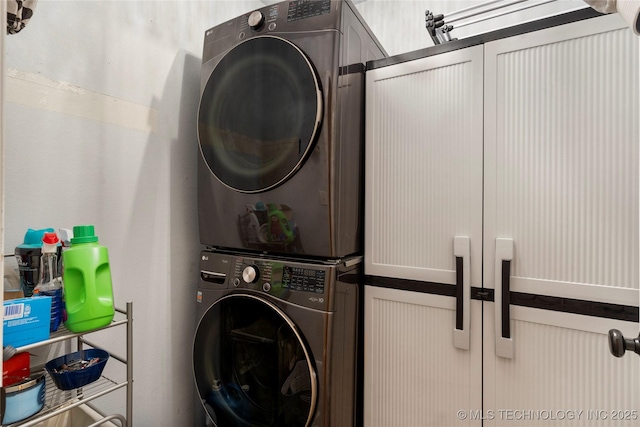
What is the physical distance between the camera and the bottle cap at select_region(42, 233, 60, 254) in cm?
91

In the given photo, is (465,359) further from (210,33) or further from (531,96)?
(210,33)

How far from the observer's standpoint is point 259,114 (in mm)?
1339

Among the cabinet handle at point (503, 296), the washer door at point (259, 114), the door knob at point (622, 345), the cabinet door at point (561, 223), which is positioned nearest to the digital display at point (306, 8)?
the washer door at point (259, 114)

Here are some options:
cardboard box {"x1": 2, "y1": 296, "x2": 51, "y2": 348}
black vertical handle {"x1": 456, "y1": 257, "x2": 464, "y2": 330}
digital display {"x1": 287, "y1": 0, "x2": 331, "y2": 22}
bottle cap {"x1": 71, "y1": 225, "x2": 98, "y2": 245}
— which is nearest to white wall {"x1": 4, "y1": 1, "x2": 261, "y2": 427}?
bottle cap {"x1": 71, "y1": 225, "x2": 98, "y2": 245}

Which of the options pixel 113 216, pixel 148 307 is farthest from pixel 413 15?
pixel 148 307

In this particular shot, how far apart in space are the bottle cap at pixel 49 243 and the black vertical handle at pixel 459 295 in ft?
4.04

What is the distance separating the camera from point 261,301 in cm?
129

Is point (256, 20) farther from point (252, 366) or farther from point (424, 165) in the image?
point (252, 366)

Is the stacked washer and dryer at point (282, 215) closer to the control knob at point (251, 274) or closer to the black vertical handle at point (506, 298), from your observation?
the control knob at point (251, 274)

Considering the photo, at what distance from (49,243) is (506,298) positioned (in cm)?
136

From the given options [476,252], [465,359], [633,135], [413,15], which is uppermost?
[413,15]

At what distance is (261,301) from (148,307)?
21.4 inches

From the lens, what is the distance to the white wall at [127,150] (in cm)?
111

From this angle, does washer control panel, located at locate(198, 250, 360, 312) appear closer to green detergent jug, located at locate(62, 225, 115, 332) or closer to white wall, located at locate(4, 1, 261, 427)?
white wall, located at locate(4, 1, 261, 427)
